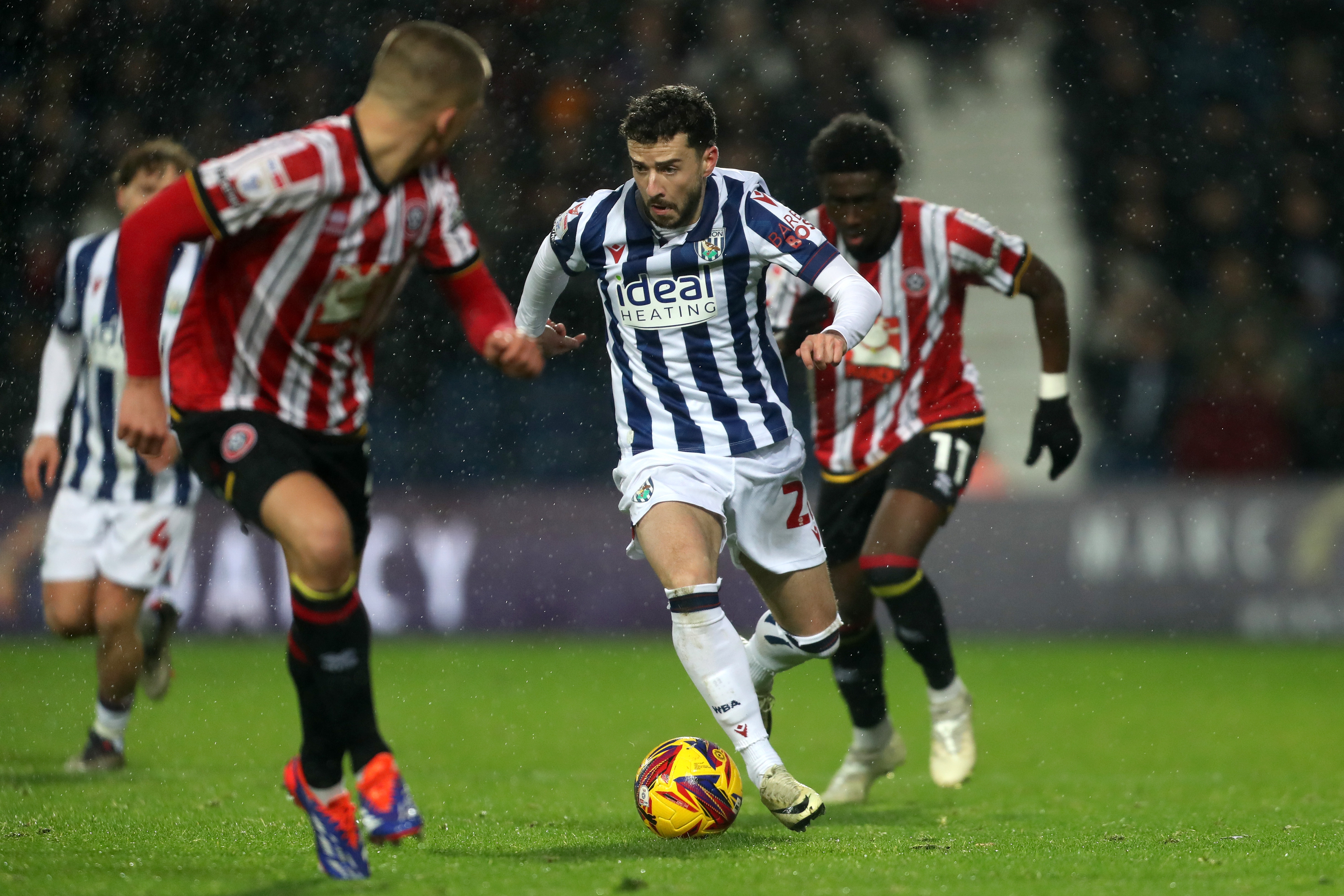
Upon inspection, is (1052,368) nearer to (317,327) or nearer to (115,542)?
(317,327)

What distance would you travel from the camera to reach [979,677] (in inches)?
407

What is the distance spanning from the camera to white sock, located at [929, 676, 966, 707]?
621cm

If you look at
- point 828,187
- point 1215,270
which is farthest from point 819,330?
point 1215,270

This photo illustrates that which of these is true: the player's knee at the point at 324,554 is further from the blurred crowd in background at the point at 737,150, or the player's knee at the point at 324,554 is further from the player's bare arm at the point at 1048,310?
the blurred crowd in background at the point at 737,150

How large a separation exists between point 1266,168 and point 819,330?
8.95 meters

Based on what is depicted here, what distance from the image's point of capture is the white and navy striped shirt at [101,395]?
693cm

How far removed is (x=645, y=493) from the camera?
16.0 ft

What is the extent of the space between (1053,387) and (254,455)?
3473 millimetres

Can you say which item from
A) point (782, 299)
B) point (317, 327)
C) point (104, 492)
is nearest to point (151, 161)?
point (104, 492)

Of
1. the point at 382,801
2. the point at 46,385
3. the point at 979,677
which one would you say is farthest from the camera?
the point at 979,677

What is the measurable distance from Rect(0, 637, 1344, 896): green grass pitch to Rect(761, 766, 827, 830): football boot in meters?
0.10

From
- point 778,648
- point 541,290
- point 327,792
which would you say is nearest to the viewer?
point 327,792

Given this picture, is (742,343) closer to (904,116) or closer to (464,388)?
(464,388)

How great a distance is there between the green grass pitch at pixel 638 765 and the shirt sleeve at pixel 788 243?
1.72 meters
